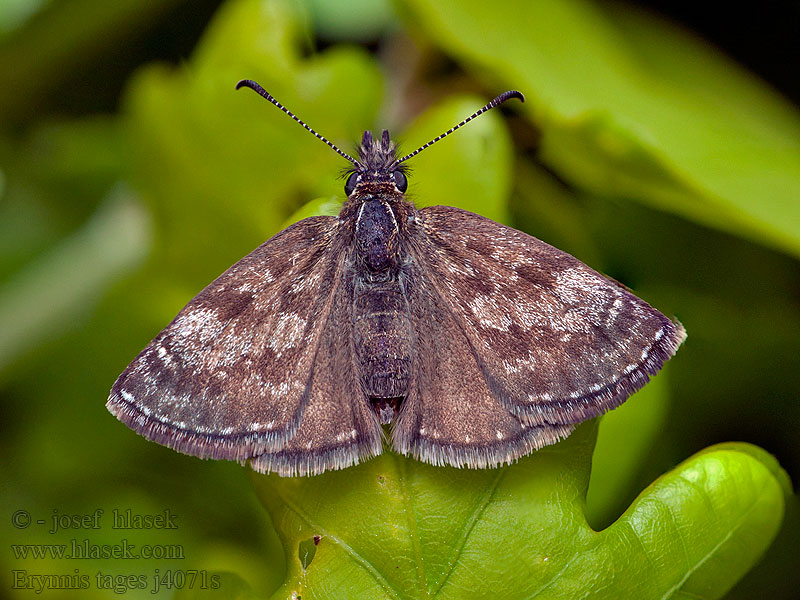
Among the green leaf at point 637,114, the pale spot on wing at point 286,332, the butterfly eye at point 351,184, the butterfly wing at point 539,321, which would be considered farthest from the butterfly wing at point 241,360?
the green leaf at point 637,114

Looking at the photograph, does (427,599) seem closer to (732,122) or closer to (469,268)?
(469,268)

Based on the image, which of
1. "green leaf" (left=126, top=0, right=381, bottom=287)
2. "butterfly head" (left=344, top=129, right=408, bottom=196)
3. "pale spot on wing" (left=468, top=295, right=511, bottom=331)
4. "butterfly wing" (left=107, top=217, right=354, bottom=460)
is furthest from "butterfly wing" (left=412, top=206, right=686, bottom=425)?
"green leaf" (left=126, top=0, right=381, bottom=287)

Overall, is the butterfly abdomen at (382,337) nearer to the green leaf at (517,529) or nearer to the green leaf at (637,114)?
the green leaf at (517,529)

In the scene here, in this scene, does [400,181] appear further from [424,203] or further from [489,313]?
[489,313]

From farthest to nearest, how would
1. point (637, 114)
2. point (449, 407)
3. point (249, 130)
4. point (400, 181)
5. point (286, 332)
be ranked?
point (249, 130), point (637, 114), point (400, 181), point (286, 332), point (449, 407)

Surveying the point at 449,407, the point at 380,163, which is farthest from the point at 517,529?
the point at 380,163

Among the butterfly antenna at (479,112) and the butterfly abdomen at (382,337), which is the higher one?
the butterfly antenna at (479,112)

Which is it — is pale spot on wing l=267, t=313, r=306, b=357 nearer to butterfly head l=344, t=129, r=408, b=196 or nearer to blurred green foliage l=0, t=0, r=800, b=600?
blurred green foliage l=0, t=0, r=800, b=600
